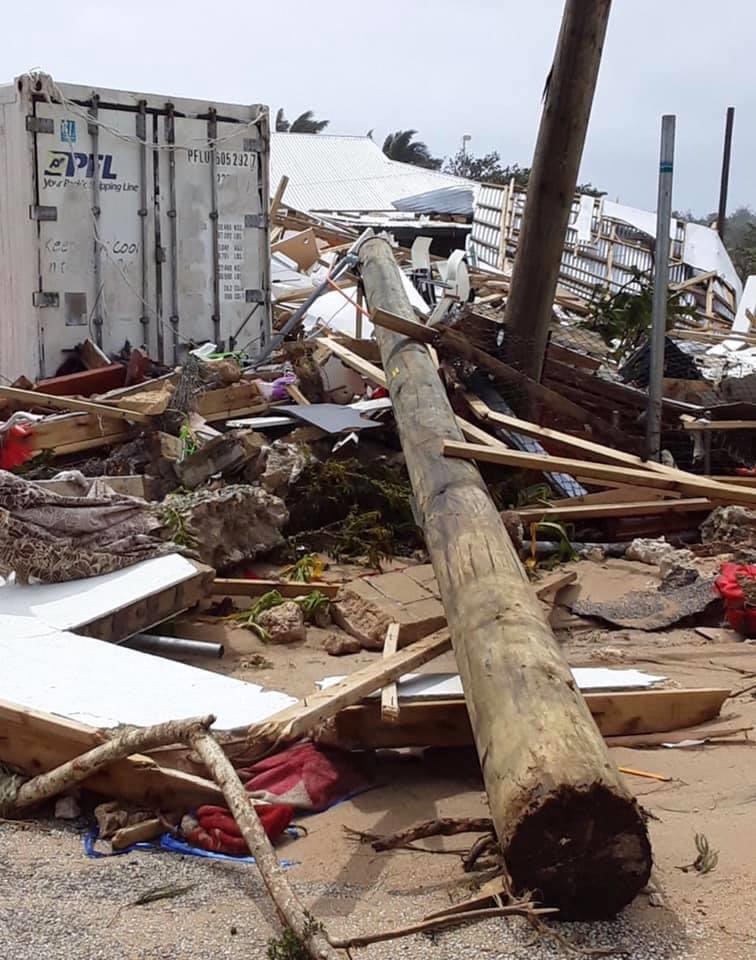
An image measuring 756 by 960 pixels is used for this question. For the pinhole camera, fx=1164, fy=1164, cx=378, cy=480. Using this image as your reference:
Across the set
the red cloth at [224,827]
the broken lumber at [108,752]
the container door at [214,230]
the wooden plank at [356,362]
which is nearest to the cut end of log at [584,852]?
the red cloth at [224,827]

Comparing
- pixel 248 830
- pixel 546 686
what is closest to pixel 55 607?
pixel 248 830

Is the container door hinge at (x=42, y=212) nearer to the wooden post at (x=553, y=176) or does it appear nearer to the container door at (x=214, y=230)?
the container door at (x=214, y=230)

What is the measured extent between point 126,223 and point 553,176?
12.6 ft

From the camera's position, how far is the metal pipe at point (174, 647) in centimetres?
582

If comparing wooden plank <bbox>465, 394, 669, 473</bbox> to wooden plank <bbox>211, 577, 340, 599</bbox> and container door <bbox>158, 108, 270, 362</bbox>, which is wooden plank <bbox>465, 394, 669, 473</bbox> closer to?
wooden plank <bbox>211, 577, 340, 599</bbox>

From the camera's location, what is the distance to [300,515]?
8.15m

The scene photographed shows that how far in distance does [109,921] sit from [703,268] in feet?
69.4

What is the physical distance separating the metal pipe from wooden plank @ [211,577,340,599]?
0.91 m

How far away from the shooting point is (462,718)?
428 centimetres

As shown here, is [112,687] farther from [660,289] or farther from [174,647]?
[660,289]

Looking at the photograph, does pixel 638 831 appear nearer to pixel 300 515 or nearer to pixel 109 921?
pixel 109 921

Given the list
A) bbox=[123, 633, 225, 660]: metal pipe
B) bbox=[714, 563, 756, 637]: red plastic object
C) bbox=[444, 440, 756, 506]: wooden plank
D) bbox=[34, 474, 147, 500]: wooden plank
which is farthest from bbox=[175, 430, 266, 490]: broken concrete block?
bbox=[714, 563, 756, 637]: red plastic object

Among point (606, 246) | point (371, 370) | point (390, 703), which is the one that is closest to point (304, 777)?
point (390, 703)

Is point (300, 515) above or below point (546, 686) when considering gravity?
below
